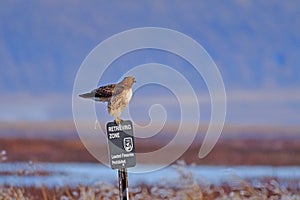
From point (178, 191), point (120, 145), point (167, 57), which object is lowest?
point (178, 191)

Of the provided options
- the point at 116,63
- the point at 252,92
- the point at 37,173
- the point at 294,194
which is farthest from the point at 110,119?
the point at 294,194

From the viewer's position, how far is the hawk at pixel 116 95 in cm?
248

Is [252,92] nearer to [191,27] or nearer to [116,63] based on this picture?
[191,27]

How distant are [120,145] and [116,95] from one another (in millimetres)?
239

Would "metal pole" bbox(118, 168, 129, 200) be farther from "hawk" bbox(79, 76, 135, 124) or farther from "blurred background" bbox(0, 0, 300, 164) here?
"blurred background" bbox(0, 0, 300, 164)

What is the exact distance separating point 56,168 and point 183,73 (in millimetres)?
804

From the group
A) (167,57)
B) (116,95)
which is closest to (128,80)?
(116,95)

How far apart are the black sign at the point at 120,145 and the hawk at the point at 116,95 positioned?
1.6 inches

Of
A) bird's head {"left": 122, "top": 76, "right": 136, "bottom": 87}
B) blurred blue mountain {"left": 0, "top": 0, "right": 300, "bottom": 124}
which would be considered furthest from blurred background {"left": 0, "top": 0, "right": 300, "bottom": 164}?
bird's head {"left": 122, "top": 76, "right": 136, "bottom": 87}

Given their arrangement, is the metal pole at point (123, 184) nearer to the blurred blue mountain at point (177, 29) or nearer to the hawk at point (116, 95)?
the hawk at point (116, 95)

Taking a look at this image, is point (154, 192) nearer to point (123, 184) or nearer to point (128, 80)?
point (123, 184)

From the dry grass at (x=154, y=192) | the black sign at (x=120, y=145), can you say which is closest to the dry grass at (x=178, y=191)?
the dry grass at (x=154, y=192)

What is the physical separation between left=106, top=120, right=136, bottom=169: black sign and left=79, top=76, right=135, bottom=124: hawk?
0.04 metres

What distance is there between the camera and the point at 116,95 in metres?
2.49
